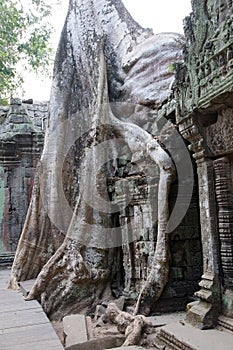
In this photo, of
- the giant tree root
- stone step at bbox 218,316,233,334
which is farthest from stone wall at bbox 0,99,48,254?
stone step at bbox 218,316,233,334

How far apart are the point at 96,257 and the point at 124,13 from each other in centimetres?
429

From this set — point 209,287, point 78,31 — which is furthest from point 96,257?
point 78,31

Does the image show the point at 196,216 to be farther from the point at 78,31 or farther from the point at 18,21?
the point at 18,21

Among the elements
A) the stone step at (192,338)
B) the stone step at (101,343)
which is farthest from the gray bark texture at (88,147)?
the stone step at (192,338)

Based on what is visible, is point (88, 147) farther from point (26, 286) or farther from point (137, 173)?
point (26, 286)

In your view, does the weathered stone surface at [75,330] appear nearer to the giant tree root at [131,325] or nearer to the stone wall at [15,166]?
the giant tree root at [131,325]

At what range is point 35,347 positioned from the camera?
2.59 meters

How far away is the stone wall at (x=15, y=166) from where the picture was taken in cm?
754

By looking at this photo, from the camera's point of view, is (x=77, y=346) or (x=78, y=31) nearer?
(x=77, y=346)

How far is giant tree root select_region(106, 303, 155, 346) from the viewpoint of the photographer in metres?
2.87

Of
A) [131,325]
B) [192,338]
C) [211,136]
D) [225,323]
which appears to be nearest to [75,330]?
[131,325]

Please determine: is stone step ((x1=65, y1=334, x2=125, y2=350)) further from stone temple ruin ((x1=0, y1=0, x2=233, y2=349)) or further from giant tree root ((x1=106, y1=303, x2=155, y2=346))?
stone temple ruin ((x1=0, y1=0, x2=233, y2=349))

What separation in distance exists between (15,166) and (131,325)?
537cm

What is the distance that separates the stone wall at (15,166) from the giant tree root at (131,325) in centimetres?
453
